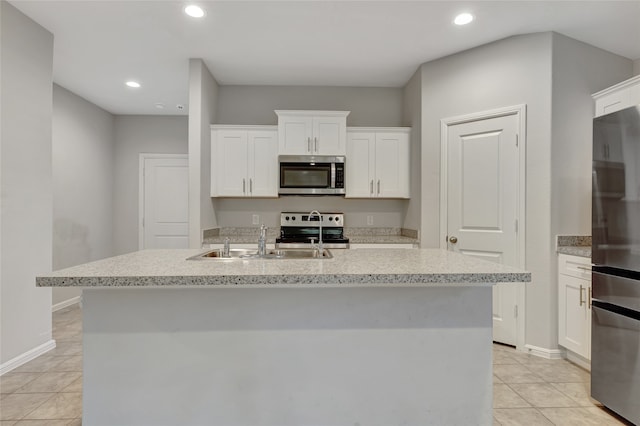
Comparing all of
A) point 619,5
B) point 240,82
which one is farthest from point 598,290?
point 240,82

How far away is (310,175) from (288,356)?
8.21 feet

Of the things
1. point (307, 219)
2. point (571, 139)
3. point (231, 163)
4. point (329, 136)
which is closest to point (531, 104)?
point (571, 139)

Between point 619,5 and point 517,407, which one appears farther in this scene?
point 619,5

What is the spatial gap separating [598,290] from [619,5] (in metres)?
2.21

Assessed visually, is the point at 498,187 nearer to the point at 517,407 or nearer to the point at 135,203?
the point at 517,407

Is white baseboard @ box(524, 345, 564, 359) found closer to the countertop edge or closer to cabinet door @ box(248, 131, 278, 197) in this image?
the countertop edge

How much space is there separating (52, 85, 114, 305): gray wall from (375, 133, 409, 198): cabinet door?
13.5 ft

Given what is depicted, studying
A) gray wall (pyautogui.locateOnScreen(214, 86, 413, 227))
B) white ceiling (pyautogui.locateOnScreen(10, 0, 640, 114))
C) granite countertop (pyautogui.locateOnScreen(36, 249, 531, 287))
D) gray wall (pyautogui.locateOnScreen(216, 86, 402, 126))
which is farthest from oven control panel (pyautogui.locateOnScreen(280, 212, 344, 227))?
granite countertop (pyautogui.locateOnScreen(36, 249, 531, 287))

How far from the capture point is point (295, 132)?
12.5 feet

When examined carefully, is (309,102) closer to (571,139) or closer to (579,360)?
(571,139)

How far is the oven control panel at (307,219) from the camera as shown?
402 cm

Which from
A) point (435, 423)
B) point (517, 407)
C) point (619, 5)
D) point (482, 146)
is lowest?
point (517, 407)

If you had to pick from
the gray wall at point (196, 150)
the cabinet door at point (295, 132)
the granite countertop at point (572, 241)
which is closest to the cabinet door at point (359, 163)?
the cabinet door at point (295, 132)

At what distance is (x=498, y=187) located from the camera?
10.0 feet
